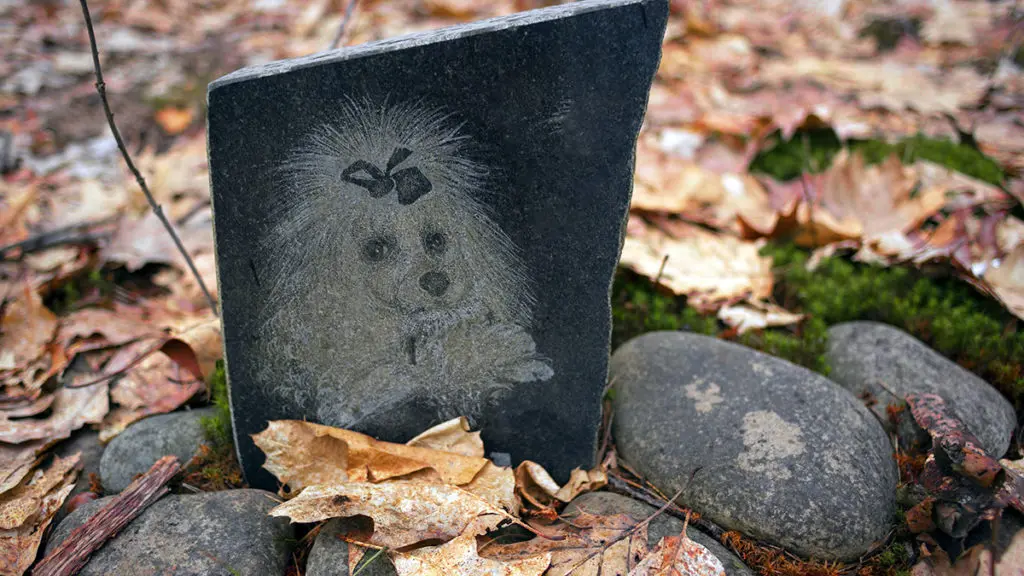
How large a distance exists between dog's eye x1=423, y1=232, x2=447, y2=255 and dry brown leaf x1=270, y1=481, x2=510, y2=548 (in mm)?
633

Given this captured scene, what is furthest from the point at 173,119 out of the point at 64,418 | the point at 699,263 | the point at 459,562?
the point at 459,562

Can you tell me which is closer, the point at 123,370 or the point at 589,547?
the point at 589,547

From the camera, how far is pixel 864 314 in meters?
2.72

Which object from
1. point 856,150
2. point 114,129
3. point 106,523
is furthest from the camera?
point 856,150

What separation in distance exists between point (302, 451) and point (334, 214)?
2.28 feet

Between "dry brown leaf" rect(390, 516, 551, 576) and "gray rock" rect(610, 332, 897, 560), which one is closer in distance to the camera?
"dry brown leaf" rect(390, 516, 551, 576)

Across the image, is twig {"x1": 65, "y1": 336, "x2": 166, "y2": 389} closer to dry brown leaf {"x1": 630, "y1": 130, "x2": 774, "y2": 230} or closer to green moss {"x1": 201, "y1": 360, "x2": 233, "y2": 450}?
green moss {"x1": 201, "y1": 360, "x2": 233, "y2": 450}

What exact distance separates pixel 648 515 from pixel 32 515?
1.68m

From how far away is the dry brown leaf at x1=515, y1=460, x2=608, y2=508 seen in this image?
2.06 m

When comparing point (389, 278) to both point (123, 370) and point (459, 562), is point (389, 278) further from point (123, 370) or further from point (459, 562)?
point (123, 370)

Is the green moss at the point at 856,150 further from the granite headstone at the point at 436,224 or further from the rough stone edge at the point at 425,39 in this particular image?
the rough stone edge at the point at 425,39

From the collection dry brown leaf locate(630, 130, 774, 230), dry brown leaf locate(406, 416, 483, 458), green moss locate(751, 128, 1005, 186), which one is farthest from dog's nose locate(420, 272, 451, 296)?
green moss locate(751, 128, 1005, 186)

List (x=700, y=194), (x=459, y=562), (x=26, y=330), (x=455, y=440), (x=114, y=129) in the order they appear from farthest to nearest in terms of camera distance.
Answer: (x=700, y=194)
(x=26, y=330)
(x=114, y=129)
(x=455, y=440)
(x=459, y=562)

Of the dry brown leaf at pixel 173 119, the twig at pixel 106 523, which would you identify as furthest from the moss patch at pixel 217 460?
the dry brown leaf at pixel 173 119
